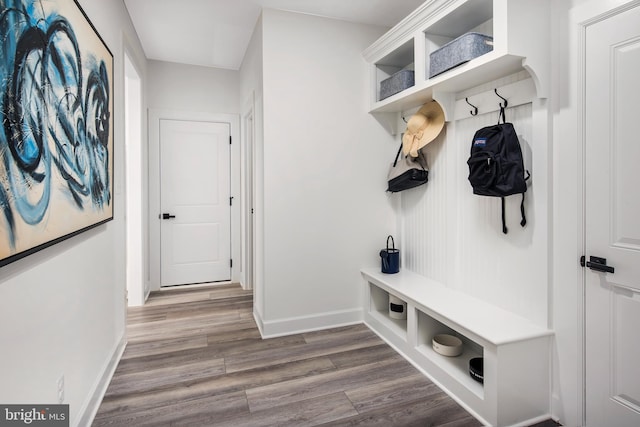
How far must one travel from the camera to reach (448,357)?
2.24m

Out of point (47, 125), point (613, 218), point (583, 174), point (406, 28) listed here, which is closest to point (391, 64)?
point (406, 28)

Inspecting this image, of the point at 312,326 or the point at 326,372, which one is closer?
the point at 326,372

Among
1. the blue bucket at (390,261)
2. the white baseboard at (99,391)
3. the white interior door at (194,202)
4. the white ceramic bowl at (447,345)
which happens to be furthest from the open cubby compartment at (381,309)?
the white interior door at (194,202)

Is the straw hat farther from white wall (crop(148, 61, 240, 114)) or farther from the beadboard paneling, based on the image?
white wall (crop(148, 61, 240, 114))

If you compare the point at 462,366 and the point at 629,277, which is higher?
the point at 629,277

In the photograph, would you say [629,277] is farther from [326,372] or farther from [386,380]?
[326,372]

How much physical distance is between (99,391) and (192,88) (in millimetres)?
3273

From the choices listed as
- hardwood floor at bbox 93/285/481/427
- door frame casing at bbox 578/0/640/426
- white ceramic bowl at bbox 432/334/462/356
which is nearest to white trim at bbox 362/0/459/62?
door frame casing at bbox 578/0/640/426

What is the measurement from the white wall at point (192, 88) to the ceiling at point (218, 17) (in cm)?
36

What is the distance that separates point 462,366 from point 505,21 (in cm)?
191

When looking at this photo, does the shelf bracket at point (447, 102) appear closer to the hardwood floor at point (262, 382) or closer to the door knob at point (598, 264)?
the door knob at point (598, 264)

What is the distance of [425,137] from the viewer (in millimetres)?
2555

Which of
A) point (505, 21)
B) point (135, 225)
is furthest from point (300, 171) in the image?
point (135, 225)

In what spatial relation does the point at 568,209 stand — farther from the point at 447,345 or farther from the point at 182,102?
the point at 182,102
